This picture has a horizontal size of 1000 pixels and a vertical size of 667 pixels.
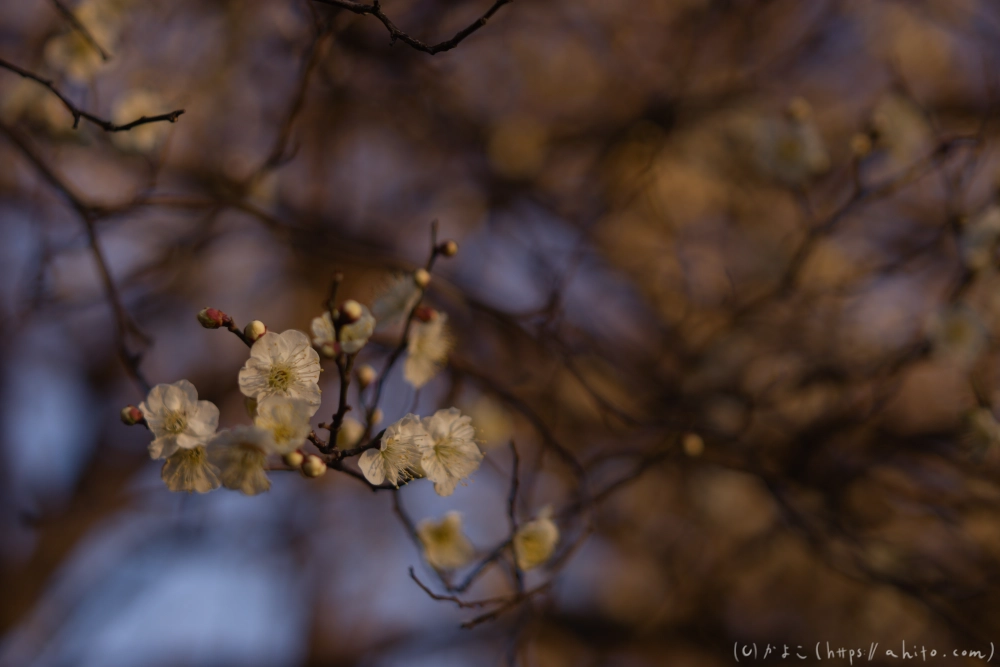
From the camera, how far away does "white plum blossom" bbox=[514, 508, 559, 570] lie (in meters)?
1.38

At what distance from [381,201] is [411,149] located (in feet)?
1.47

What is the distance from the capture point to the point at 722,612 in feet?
12.8

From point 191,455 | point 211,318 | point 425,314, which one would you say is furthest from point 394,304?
point 191,455

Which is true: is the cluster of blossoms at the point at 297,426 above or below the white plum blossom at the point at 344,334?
below

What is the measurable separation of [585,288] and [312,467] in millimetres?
2479

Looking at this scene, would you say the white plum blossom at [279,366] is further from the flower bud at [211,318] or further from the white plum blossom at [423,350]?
the white plum blossom at [423,350]

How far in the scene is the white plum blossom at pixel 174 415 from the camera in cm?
99

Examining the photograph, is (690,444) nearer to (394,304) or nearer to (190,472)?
(394,304)

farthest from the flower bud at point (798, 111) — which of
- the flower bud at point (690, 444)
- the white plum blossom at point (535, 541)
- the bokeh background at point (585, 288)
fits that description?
the white plum blossom at point (535, 541)

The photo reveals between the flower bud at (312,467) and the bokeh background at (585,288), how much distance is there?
22.9 inches

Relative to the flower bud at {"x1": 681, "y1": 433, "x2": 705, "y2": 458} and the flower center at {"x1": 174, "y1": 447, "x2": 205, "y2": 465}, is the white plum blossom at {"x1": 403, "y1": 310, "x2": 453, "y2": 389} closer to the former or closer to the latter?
the flower center at {"x1": 174, "y1": 447, "x2": 205, "y2": 465}

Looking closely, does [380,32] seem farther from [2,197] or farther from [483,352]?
[2,197]

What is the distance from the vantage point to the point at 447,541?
154cm

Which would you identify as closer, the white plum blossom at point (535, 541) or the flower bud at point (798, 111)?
the white plum blossom at point (535, 541)
